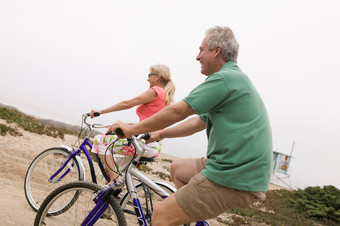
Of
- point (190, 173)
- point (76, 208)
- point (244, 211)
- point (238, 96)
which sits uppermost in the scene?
point (238, 96)

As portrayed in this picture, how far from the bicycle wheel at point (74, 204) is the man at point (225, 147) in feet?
2.07

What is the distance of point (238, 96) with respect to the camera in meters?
2.15

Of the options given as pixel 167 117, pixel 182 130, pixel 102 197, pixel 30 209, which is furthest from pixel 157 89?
pixel 30 209

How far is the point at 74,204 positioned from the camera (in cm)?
319

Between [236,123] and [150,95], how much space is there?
7.05 feet

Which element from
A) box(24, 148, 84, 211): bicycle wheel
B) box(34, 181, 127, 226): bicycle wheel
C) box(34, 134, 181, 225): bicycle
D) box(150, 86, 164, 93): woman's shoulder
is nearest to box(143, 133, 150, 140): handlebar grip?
box(34, 134, 181, 225): bicycle

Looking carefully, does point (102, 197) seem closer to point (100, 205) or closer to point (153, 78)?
point (100, 205)

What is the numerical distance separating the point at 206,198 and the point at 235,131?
55 cm

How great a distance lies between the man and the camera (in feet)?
6.88

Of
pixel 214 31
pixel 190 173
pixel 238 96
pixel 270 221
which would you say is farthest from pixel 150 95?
pixel 270 221

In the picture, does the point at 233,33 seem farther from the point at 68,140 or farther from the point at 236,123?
the point at 68,140

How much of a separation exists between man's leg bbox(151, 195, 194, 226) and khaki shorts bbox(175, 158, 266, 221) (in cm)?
4

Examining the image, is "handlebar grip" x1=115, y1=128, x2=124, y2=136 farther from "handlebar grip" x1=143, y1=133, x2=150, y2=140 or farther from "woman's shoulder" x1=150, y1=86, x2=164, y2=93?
"woman's shoulder" x1=150, y1=86, x2=164, y2=93

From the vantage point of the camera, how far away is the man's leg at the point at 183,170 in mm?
2871
